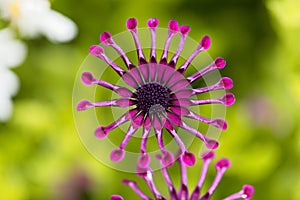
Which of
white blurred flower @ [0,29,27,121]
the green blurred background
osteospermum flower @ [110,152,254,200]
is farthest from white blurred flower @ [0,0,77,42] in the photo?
osteospermum flower @ [110,152,254,200]

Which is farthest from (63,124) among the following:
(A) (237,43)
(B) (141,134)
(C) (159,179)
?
(B) (141,134)

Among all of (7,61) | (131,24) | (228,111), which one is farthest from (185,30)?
(228,111)

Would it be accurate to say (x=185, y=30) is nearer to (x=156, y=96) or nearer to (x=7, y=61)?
(x=156, y=96)

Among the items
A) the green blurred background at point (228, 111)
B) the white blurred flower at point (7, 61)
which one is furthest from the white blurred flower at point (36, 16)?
the green blurred background at point (228, 111)

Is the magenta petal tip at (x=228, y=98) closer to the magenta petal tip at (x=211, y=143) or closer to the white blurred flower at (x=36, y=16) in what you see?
the magenta petal tip at (x=211, y=143)

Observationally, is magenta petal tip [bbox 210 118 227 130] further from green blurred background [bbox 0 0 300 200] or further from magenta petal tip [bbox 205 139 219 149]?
green blurred background [bbox 0 0 300 200]

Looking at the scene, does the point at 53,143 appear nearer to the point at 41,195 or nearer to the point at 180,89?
the point at 41,195

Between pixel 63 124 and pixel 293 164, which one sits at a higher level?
pixel 63 124
